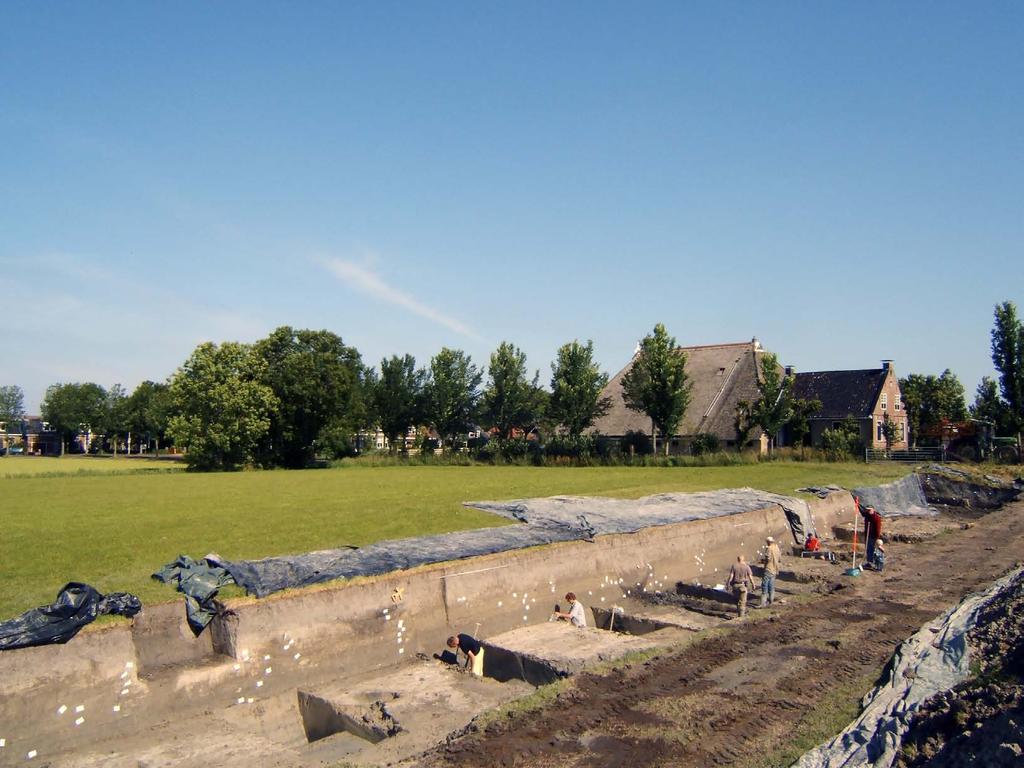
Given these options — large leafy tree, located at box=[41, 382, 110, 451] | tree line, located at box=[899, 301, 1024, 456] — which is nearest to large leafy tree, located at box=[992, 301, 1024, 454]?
tree line, located at box=[899, 301, 1024, 456]

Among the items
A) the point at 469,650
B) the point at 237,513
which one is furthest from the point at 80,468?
the point at 469,650

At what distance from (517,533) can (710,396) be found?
44.1 m

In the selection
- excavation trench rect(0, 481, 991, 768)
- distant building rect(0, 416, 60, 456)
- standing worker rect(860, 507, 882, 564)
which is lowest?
excavation trench rect(0, 481, 991, 768)

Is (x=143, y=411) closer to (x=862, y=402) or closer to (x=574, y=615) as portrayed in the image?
(x=862, y=402)

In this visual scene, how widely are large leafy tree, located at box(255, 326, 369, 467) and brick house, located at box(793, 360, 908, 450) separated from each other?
3696 centimetres

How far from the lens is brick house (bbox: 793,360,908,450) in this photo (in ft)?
190

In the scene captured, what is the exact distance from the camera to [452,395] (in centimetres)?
7681

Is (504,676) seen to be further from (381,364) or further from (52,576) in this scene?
(381,364)

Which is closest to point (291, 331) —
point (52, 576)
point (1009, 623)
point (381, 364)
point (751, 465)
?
point (381, 364)

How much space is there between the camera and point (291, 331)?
6712cm

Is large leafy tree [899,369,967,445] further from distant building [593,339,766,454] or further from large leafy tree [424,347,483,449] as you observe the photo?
large leafy tree [424,347,483,449]

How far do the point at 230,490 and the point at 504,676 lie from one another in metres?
25.6

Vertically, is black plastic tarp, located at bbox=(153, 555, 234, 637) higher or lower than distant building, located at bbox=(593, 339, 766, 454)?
lower

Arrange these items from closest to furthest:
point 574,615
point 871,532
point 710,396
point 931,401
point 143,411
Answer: point 574,615, point 871,532, point 710,396, point 931,401, point 143,411
